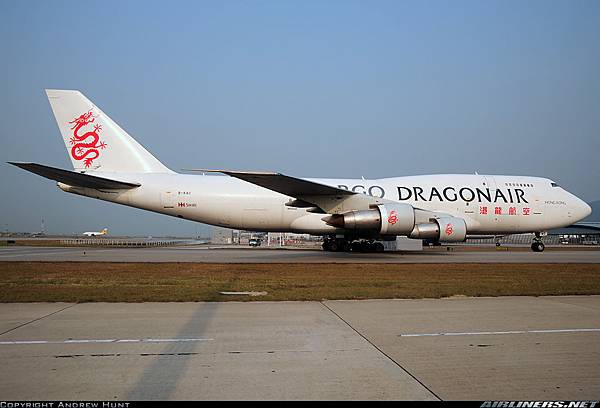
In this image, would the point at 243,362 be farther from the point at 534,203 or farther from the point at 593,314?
the point at 534,203

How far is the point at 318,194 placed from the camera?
19250 mm

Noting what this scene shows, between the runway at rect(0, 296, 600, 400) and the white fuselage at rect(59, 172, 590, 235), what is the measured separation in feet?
47.3

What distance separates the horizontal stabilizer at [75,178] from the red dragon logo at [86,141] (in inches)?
80.9

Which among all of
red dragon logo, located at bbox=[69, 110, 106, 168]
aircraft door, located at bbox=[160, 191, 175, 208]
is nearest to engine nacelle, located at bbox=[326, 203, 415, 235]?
aircraft door, located at bbox=[160, 191, 175, 208]

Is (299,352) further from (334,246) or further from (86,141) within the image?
(86,141)

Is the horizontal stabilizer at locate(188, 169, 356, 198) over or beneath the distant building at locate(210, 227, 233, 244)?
over

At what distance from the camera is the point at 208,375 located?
147 inches

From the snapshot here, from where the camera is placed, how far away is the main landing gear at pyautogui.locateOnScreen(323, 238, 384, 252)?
23359mm

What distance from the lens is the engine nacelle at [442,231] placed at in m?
19.2

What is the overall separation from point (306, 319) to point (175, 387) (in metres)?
3.06

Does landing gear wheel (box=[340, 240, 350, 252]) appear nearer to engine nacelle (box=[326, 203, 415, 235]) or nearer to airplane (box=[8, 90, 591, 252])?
airplane (box=[8, 90, 591, 252])

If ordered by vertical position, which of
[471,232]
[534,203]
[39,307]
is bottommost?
[39,307]

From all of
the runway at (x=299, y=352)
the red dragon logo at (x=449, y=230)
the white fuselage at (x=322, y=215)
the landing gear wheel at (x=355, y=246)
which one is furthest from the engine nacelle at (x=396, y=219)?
the runway at (x=299, y=352)

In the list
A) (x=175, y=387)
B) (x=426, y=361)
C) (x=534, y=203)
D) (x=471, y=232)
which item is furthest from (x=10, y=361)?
(x=534, y=203)
